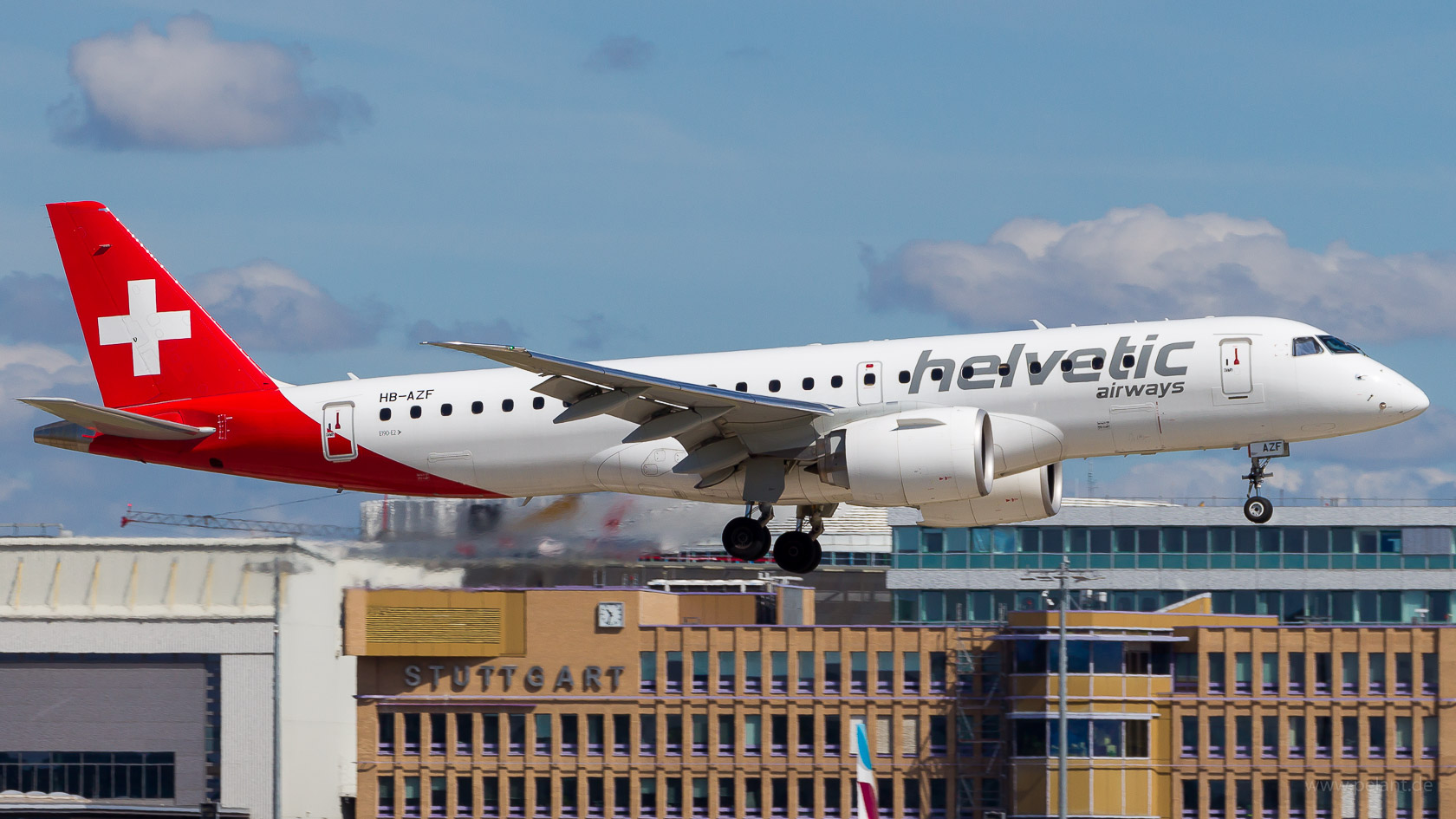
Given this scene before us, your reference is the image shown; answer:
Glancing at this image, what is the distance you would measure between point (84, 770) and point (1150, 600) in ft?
172

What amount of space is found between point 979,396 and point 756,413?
4.79 m

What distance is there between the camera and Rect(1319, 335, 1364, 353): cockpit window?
127ft

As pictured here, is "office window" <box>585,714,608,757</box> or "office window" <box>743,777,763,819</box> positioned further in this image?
"office window" <box>585,714,608,757</box>

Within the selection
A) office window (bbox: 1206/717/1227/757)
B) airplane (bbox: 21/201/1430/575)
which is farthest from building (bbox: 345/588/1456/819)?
airplane (bbox: 21/201/1430/575)

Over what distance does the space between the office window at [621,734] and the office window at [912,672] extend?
35.1 ft

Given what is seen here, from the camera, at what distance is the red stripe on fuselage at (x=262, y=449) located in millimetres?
42969

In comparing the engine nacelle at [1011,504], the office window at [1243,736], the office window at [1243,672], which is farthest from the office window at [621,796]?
the engine nacelle at [1011,504]

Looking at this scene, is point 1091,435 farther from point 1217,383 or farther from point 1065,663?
point 1065,663

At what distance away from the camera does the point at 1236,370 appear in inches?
1506

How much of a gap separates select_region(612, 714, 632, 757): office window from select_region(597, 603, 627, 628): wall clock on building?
347 cm

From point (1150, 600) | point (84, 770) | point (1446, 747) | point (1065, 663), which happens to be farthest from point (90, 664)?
point (1446, 747)

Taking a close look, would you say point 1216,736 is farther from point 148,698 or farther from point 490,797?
point 148,698

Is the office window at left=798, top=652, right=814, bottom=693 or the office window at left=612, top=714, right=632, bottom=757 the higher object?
the office window at left=798, top=652, right=814, bottom=693

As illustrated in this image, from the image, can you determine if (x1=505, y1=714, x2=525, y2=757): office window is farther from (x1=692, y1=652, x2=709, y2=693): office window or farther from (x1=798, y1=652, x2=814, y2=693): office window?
(x1=798, y1=652, x2=814, y2=693): office window
